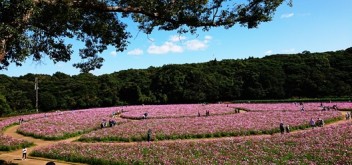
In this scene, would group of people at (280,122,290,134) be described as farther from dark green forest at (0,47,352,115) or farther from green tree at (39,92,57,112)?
green tree at (39,92,57,112)

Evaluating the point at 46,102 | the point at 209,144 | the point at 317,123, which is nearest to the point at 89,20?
the point at 209,144

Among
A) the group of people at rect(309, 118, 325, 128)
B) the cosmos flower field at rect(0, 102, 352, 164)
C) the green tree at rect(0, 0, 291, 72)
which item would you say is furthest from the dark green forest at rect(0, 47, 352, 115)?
the green tree at rect(0, 0, 291, 72)

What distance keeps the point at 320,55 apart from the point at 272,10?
8745cm

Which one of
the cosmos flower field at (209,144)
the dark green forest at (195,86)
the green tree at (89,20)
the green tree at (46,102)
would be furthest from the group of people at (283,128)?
the green tree at (46,102)

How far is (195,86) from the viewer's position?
287 ft

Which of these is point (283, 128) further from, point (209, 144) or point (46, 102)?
point (46, 102)

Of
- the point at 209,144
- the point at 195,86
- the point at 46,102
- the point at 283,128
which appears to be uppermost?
the point at 195,86

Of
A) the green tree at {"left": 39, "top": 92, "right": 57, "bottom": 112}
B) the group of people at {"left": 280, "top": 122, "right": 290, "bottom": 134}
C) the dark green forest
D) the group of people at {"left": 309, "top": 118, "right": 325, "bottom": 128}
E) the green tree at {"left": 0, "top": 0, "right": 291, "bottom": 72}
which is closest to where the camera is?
the green tree at {"left": 0, "top": 0, "right": 291, "bottom": 72}

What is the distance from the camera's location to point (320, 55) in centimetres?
9906

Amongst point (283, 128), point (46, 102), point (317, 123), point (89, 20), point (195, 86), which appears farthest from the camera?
point (195, 86)

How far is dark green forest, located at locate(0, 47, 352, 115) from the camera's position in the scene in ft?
274

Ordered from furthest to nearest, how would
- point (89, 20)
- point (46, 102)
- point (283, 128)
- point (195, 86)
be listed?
point (195, 86) → point (46, 102) → point (283, 128) → point (89, 20)

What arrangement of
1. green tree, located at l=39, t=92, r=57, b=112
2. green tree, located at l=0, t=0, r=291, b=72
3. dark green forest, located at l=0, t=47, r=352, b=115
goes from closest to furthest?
green tree, located at l=0, t=0, r=291, b=72
green tree, located at l=39, t=92, r=57, b=112
dark green forest, located at l=0, t=47, r=352, b=115

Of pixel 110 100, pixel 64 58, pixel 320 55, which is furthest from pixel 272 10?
pixel 320 55
